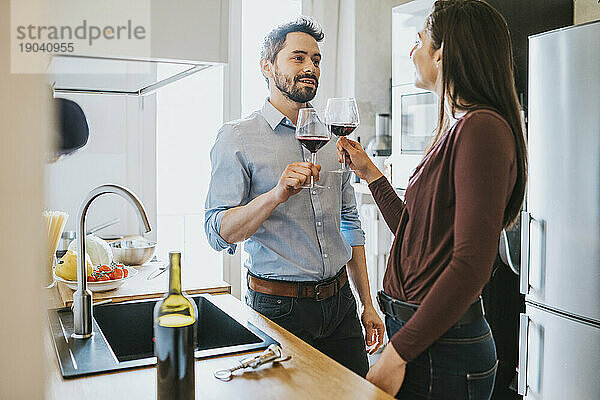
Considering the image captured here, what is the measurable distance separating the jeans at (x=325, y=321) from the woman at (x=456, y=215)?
31cm

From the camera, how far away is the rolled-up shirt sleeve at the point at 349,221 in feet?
6.77

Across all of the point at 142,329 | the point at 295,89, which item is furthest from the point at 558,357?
the point at 142,329

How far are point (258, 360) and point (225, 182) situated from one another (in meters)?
0.74

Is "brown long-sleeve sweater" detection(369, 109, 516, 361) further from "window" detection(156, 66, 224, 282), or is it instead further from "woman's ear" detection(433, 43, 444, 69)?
"window" detection(156, 66, 224, 282)

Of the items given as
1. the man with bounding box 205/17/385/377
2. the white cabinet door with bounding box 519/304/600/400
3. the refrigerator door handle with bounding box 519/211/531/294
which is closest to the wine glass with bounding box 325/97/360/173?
the man with bounding box 205/17/385/377

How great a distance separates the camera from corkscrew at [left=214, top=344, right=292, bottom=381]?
1.16m

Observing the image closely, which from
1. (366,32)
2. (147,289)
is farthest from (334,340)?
(366,32)

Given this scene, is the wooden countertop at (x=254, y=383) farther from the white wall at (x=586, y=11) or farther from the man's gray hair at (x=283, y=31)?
the white wall at (x=586, y=11)

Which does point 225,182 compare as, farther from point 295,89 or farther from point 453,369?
point 453,369

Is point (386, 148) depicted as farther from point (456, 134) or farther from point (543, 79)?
point (456, 134)

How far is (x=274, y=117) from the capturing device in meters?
1.93

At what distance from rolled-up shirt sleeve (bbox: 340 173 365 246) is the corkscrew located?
846 mm

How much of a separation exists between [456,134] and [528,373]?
1437mm

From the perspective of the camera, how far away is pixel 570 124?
2.16 metres
